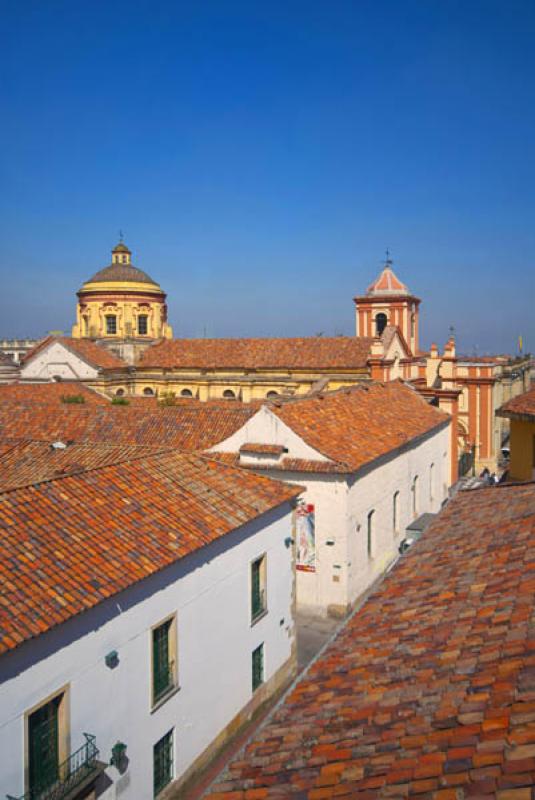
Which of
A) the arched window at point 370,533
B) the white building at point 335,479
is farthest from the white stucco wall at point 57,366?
the arched window at point 370,533

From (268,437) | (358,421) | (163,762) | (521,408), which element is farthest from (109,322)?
(163,762)

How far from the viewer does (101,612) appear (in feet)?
31.6

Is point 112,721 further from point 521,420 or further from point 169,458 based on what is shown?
point 521,420

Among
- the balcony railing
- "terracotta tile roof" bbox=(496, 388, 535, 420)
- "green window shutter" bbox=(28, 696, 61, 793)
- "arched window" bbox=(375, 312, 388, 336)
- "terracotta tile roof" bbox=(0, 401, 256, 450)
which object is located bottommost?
the balcony railing

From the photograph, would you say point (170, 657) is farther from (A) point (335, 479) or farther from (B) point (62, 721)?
(A) point (335, 479)

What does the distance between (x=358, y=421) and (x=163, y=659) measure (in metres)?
13.1

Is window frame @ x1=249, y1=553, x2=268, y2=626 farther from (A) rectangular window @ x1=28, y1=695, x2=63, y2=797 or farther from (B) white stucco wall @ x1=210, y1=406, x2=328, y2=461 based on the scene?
(A) rectangular window @ x1=28, y1=695, x2=63, y2=797

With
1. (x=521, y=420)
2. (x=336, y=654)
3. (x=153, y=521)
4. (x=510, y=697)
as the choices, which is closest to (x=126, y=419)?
(x=153, y=521)

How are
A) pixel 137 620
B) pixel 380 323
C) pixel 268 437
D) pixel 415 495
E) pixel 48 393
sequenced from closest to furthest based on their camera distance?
pixel 137 620
pixel 268 437
pixel 415 495
pixel 48 393
pixel 380 323

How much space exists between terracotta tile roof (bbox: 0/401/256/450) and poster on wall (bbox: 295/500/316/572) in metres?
3.91

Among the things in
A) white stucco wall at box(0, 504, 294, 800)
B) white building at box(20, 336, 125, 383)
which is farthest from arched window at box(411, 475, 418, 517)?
white building at box(20, 336, 125, 383)

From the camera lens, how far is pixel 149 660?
1054 centimetres

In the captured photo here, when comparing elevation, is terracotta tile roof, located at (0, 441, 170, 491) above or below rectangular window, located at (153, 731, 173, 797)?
above

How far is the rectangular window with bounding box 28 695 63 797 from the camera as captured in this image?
8.52 metres
